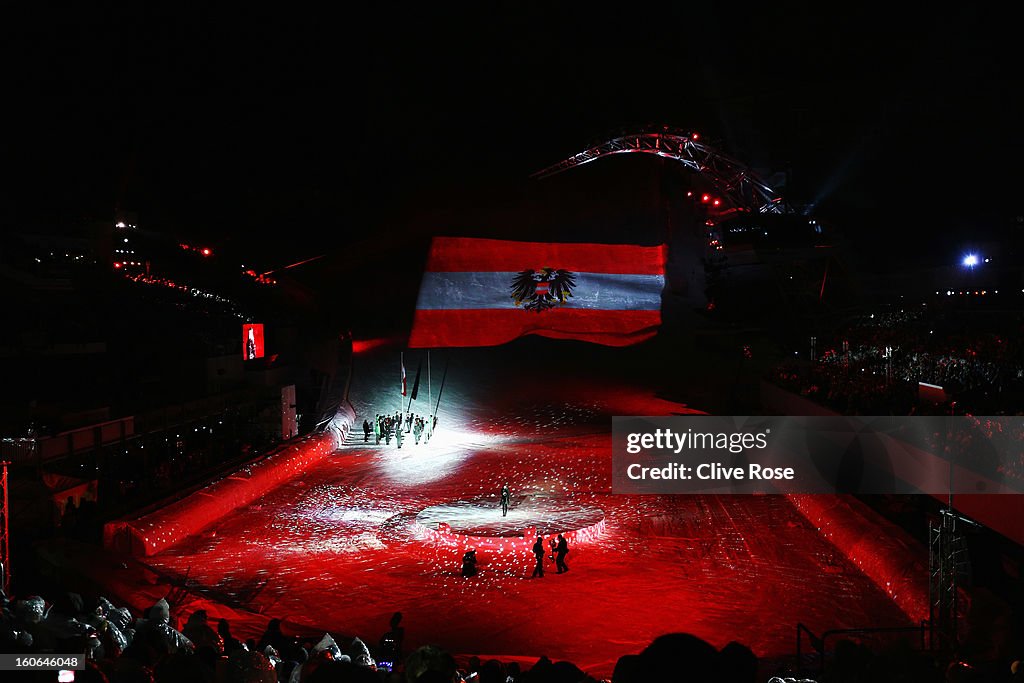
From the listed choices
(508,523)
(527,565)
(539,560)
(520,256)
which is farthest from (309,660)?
(520,256)

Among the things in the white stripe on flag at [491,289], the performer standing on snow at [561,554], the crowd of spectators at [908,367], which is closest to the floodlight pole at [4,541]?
the performer standing on snow at [561,554]

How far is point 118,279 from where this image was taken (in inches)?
966

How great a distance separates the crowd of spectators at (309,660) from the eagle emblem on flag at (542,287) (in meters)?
15.1

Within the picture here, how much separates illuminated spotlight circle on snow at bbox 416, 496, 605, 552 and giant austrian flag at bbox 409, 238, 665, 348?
358 inches

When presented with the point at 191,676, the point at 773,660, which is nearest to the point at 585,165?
the point at 773,660

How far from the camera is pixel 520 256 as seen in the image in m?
20.7

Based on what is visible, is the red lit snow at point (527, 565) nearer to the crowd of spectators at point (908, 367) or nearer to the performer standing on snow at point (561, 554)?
the performer standing on snow at point (561, 554)

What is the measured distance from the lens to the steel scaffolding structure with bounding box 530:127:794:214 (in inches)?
752

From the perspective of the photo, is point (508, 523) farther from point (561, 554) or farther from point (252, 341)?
point (252, 341)

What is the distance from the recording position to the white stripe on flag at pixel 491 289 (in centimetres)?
2059

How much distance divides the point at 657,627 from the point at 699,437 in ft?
33.3

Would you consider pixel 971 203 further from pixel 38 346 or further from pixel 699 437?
pixel 38 346

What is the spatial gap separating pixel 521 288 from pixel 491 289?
885mm

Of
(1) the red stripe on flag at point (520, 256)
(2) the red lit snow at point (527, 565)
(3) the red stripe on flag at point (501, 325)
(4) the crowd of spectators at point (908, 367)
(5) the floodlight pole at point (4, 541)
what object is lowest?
(2) the red lit snow at point (527, 565)
